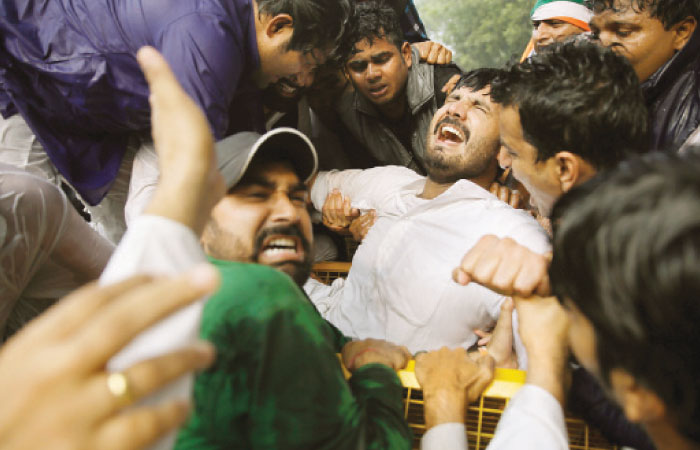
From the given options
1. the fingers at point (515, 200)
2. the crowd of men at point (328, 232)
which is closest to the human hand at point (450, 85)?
the crowd of men at point (328, 232)

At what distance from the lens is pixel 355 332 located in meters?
1.82

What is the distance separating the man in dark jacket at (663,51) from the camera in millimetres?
1590

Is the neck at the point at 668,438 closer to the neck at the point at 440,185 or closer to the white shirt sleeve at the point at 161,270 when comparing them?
the white shirt sleeve at the point at 161,270

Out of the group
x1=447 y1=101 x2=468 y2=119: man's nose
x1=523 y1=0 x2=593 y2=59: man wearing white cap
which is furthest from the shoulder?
x1=523 y1=0 x2=593 y2=59: man wearing white cap

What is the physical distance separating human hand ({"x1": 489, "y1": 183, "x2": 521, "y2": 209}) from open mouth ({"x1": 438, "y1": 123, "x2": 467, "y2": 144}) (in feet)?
0.83

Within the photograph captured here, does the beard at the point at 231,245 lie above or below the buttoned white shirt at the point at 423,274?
above

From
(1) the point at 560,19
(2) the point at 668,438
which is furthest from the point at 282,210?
(1) the point at 560,19

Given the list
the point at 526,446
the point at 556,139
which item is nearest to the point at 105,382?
the point at 526,446

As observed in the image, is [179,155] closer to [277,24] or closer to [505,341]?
[505,341]

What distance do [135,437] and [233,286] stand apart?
341mm

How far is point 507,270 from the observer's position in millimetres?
1043

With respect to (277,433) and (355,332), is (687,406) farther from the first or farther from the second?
(355,332)

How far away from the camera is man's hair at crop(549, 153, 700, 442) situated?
54 cm

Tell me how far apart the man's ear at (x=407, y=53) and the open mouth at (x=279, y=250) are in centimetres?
173
